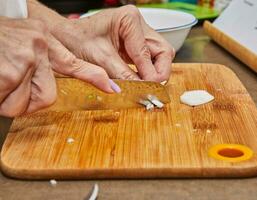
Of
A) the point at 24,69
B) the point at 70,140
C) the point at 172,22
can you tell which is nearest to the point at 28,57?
the point at 24,69

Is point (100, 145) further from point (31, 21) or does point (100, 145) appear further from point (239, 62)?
point (239, 62)

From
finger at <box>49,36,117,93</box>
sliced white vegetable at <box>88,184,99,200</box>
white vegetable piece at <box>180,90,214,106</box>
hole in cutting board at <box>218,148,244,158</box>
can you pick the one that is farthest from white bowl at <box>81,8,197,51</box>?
sliced white vegetable at <box>88,184,99,200</box>

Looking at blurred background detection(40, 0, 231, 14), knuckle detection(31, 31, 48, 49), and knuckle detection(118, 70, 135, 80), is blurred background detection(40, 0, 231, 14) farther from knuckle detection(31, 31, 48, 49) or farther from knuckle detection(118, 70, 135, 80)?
knuckle detection(31, 31, 48, 49)

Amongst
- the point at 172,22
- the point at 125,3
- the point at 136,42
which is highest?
the point at 136,42

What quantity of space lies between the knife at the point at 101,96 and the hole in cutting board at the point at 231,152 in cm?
22

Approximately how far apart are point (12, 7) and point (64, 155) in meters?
0.36

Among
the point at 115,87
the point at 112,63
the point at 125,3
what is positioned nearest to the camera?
the point at 115,87

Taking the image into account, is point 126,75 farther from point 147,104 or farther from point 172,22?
point 172,22

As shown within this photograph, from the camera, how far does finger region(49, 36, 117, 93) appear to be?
0.86 metres

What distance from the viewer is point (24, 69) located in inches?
30.6

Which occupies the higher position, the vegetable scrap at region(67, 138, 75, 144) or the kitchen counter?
the kitchen counter

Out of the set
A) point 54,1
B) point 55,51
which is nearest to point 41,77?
point 55,51

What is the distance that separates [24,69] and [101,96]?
24 cm

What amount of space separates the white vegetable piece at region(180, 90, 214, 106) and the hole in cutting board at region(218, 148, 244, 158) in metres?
0.18
